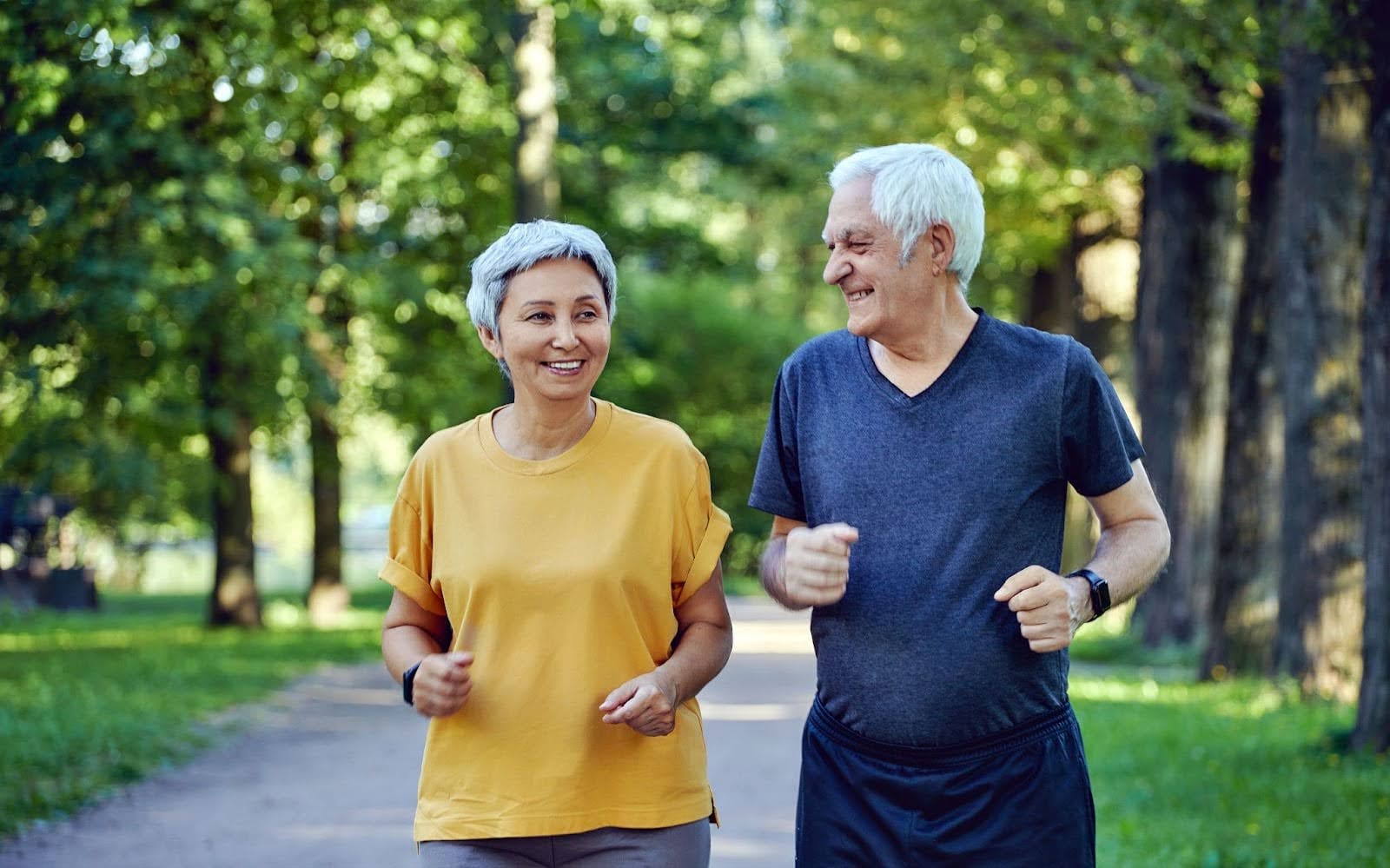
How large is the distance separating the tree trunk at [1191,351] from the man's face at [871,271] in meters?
14.6

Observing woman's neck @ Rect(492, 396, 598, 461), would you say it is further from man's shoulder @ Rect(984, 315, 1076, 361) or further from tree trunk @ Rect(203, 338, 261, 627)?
tree trunk @ Rect(203, 338, 261, 627)

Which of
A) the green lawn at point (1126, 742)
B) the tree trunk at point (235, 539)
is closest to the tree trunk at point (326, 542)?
the tree trunk at point (235, 539)

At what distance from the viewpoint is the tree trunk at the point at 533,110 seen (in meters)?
16.5

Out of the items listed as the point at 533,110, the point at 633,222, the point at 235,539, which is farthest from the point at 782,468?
the point at 633,222

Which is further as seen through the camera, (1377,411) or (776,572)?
(1377,411)

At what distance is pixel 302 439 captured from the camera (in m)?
24.0

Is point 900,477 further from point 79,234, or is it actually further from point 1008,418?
point 79,234

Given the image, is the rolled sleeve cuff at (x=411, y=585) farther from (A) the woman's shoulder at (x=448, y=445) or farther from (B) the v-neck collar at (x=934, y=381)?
(B) the v-neck collar at (x=934, y=381)

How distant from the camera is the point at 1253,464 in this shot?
14227 millimetres

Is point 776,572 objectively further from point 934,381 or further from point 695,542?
point 934,381

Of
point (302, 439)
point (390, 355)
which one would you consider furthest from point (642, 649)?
point (302, 439)

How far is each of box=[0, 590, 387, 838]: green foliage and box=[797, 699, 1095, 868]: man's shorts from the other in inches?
237

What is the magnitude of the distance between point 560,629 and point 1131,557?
106 cm

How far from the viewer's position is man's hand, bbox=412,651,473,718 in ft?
10.9
